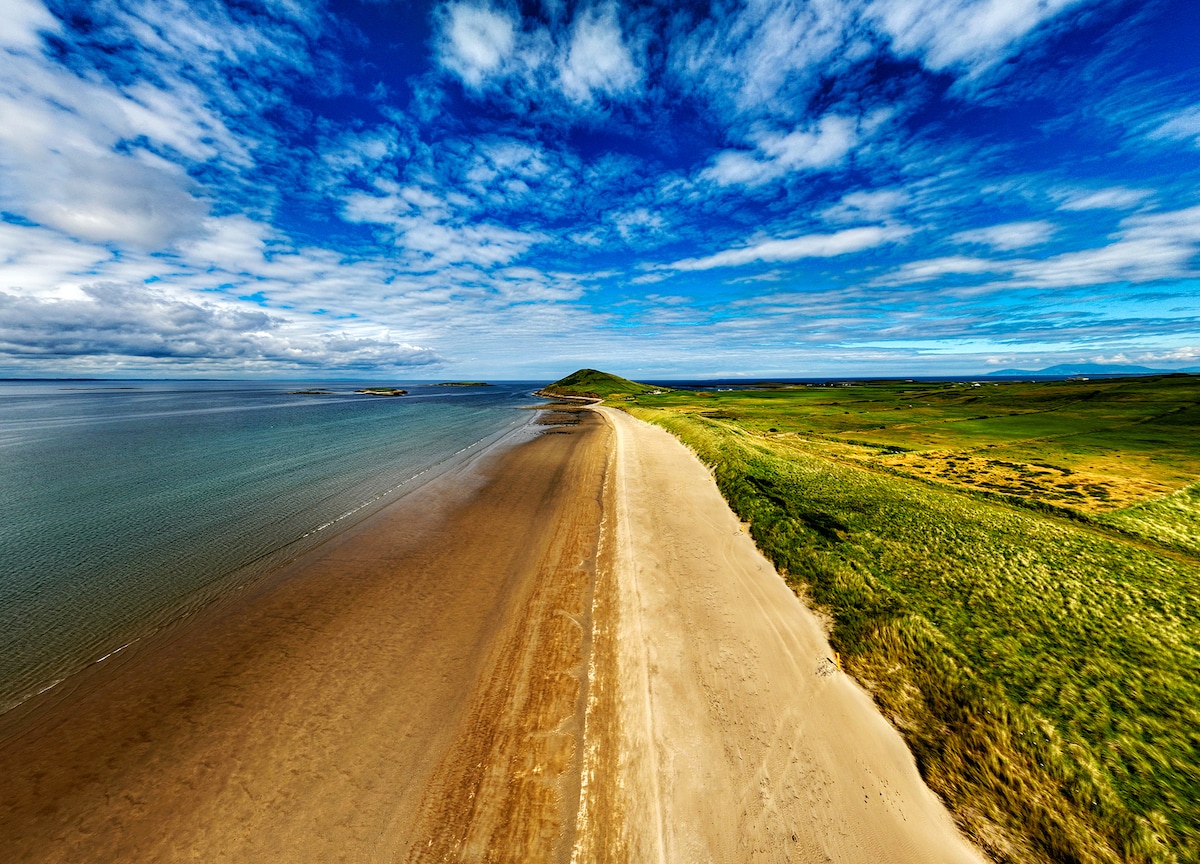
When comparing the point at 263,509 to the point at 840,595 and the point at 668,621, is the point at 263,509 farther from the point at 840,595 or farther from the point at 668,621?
the point at 840,595

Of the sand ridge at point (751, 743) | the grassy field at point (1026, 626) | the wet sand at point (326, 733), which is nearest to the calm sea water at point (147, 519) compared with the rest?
the wet sand at point (326, 733)

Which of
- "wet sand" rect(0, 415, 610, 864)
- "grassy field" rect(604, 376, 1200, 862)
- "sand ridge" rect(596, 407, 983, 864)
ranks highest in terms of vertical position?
"grassy field" rect(604, 376, 1200, 862)

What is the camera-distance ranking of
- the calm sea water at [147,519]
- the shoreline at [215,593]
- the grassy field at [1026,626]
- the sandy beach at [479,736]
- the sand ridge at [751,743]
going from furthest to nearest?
1. the calm sea water at [147,519]
2. the shoreline at [215,593]
3. the sandy beach at [479,736]
4. the sand ridge at [751,743]
5. the grassy field at [1026,626]

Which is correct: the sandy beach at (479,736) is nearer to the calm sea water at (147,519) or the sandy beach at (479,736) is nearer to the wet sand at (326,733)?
the wet sand at (326,733)

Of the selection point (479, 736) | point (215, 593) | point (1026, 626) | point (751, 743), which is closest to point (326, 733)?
point (479, 736)

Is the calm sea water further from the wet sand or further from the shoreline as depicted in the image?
the wet sand

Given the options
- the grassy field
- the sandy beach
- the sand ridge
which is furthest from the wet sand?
the grassy field
